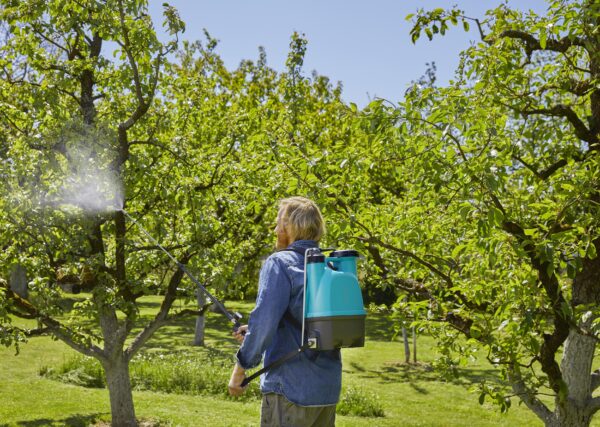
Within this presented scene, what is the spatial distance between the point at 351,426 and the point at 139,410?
3.98 meters

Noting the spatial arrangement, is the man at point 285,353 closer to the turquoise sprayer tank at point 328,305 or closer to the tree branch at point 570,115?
the turquoise sprayer tank at point 328,305

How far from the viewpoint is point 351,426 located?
482 inches

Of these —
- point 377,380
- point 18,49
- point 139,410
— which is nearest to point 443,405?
point 377,380

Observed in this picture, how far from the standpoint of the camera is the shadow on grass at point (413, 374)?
60.3 feet

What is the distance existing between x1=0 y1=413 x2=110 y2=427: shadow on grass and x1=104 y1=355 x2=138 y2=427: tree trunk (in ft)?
4.17

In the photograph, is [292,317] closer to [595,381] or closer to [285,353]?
[285,353]

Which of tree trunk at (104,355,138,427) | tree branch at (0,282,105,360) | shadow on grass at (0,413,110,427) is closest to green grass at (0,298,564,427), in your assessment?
shadow on grass at (0,413,110,427)

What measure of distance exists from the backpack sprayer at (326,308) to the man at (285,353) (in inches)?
3.3

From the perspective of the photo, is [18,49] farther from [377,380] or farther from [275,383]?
[377,380]

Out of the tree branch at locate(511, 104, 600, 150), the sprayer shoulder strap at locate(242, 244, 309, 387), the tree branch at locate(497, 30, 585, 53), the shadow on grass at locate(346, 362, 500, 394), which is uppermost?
the tree branch at locate(497, 30, 585, 53)

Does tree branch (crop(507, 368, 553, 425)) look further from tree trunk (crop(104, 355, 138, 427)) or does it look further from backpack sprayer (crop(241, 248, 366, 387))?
tree trunk (crop(104, 355, 138, 427))

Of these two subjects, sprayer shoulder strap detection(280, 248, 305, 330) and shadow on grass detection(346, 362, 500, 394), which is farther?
shadow on grass detection(346, 362, 500, 394)

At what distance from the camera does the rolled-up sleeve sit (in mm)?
3525

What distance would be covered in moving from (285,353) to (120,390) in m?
7.41
